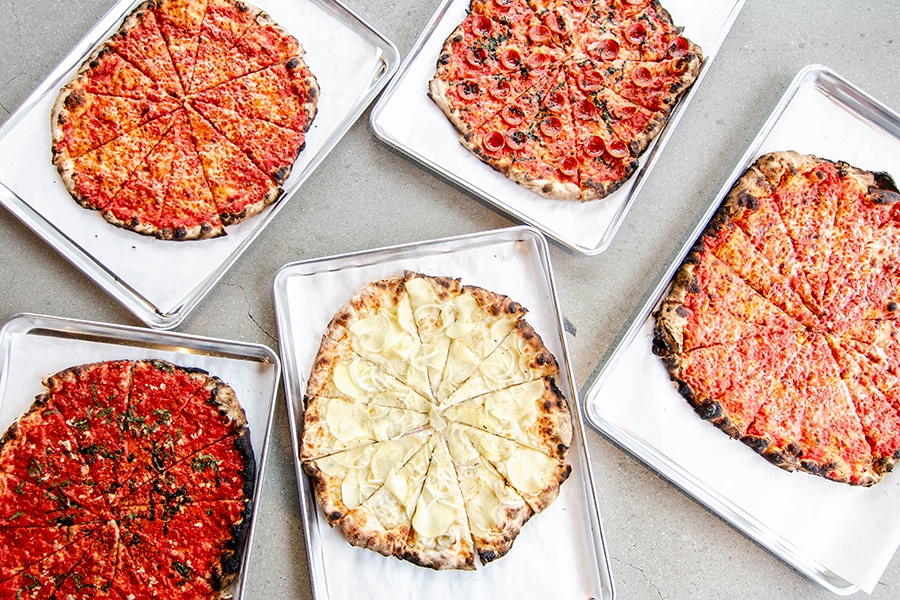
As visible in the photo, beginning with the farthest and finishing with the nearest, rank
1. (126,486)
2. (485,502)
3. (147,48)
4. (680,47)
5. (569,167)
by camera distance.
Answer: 1. (680,47)
2. (569,167)
3. (147,48)
4. (485,502)
5. (126,486)

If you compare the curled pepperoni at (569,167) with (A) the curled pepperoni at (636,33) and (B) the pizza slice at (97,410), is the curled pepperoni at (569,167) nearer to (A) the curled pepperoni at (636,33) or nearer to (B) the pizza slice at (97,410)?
(A) the curled pepperoni at (636,33)

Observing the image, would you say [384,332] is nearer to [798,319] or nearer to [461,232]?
[461,232]

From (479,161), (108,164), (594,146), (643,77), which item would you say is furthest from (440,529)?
(643,77)

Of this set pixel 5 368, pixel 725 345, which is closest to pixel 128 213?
pixel 5 368

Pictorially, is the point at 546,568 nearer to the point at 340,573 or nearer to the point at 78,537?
the point at 340,573

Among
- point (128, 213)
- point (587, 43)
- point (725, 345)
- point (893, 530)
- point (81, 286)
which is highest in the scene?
point (587, 43)

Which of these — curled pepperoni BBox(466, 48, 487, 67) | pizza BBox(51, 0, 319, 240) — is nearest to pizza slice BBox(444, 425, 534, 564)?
pizza BBox(51, 0, 319, 240)
